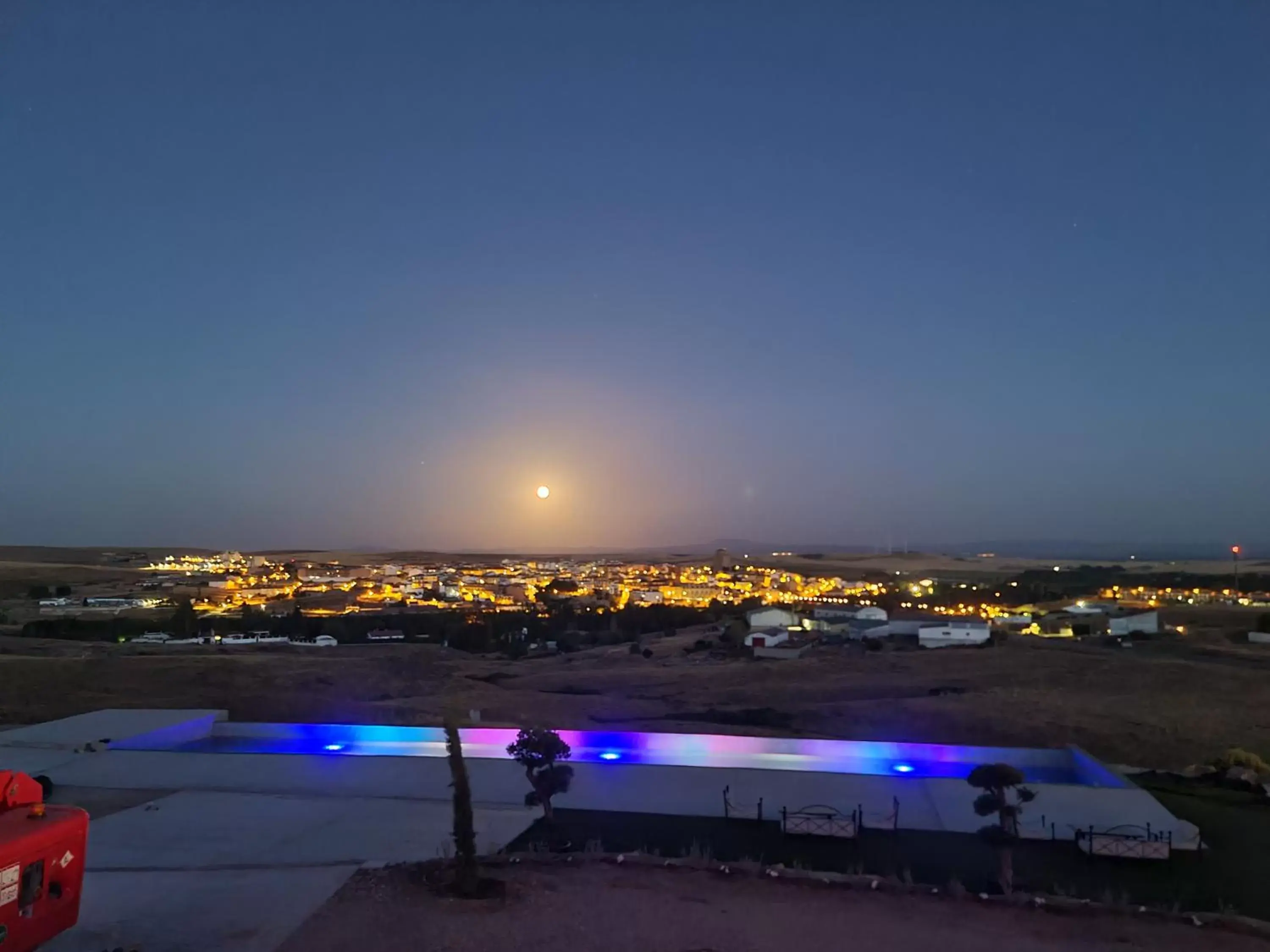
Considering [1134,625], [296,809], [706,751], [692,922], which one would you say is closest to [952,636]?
[1134,625]

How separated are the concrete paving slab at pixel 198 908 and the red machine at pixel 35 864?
4.35 feet

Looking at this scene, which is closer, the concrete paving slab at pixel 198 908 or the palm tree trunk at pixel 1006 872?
the concrete paving slab at pixel 198 908

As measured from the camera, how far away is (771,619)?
48.6 meters

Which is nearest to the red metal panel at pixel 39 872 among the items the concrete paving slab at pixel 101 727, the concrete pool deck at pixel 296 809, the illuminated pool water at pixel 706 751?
the concrete pool deck at pixel 296 809

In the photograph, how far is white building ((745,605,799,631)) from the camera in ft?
Answer: 156

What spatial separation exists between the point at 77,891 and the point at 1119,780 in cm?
1390

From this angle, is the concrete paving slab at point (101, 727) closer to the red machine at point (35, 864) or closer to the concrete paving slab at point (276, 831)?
the concrete paving slab at point (276, 831)

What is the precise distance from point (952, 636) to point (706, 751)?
28.4 metres

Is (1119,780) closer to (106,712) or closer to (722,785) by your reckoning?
(722,785)

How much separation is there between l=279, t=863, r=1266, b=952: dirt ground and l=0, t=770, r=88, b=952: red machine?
1817 millimetres

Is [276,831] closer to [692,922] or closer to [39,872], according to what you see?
[39,872]

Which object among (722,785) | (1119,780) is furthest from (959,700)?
(722,785)

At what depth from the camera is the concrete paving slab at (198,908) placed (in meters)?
7.31

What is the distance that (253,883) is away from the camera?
9.06 meters
